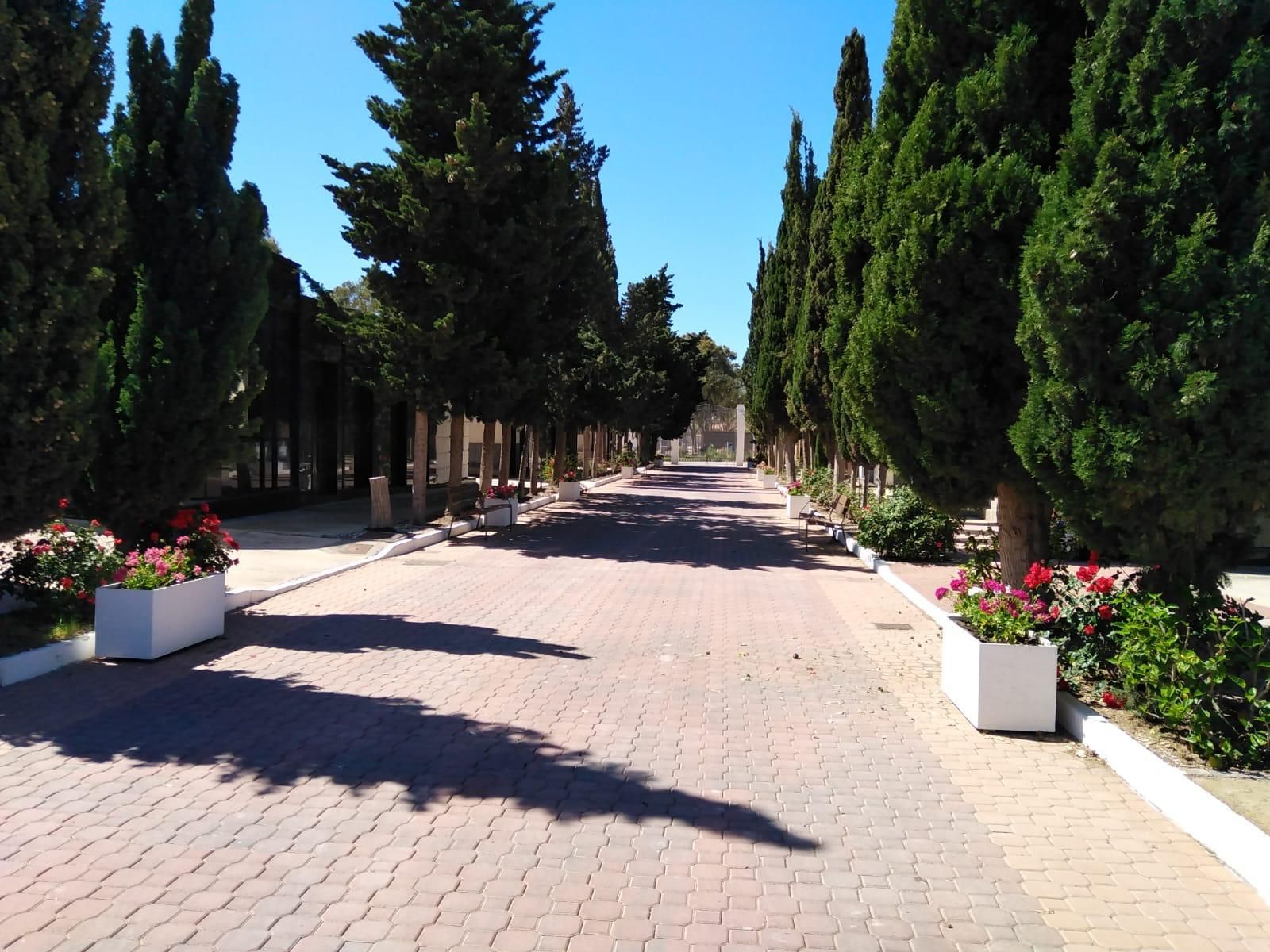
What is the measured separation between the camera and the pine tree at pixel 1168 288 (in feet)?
18.4

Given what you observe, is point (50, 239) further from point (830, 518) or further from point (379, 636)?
point (830, 518)

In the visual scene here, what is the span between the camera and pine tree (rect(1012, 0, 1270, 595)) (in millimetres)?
5617

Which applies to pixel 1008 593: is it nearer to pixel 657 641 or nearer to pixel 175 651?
pixel 657 641

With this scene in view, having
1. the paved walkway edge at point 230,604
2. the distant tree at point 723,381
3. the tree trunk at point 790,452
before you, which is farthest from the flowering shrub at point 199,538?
the distant tree at point 723,381

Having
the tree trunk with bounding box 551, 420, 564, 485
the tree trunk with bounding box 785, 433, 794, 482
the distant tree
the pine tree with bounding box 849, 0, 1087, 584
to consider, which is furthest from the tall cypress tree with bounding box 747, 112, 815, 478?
the distant tree

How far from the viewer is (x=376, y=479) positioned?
58.5 ft

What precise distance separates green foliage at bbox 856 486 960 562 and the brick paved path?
6.50 meters

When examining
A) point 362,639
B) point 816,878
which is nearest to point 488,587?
point 362,639

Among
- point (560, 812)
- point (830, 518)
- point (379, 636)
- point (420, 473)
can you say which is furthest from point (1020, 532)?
point (420, 473)

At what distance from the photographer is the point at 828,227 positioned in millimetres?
19359

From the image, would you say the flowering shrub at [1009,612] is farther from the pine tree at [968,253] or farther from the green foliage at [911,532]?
the green foliage at [911,532]

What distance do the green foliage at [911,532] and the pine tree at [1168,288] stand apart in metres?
8.69

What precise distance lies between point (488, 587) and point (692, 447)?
265 feet

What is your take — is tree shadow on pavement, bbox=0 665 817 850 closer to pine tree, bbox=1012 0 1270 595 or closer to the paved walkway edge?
the paved walkway edge
